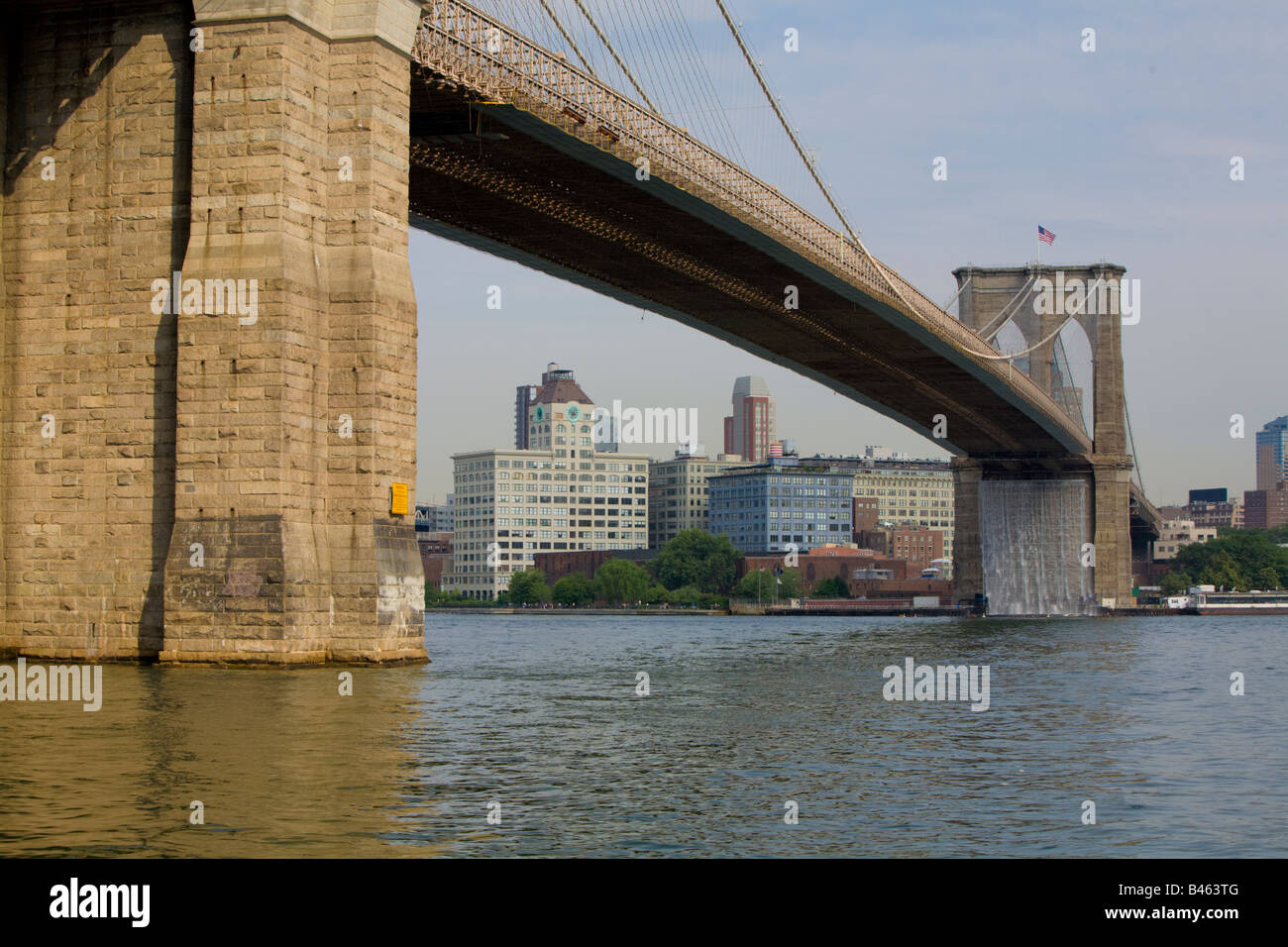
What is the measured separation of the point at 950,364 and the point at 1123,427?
30.7 metres

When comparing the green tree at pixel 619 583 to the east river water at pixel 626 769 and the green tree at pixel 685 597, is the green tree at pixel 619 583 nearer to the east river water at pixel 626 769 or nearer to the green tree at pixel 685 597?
the green tree at pixel 685 597

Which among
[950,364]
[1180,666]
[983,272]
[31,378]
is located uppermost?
[983,272]

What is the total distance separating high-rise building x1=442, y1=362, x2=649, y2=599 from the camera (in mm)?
162250

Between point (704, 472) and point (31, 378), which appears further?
point (704, 472)

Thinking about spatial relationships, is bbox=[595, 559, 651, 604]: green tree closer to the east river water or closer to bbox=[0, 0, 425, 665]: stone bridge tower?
bbox=[0, 0, 425, 665]: stone bridge tower

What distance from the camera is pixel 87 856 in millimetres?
9297

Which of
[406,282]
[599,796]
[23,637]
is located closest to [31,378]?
[23,637]

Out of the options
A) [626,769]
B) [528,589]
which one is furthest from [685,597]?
[626,769]

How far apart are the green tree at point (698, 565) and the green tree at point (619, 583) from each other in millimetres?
7963

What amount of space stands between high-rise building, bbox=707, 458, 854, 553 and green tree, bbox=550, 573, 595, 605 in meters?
31.6

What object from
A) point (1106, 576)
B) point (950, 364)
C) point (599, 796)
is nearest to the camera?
point (599, 796)

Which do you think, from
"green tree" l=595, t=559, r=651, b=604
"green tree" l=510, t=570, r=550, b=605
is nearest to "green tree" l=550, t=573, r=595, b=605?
"green tree" l=595, t=559, r=651, b=604

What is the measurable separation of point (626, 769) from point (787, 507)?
155737 millimetres
